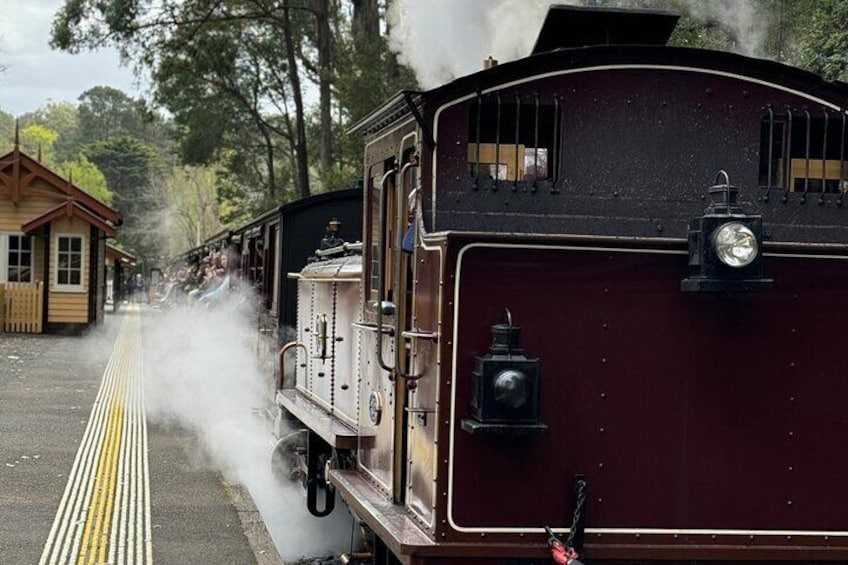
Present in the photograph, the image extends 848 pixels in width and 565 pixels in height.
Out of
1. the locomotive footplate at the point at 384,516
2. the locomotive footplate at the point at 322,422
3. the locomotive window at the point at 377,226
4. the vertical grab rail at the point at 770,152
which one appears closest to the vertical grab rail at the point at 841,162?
the vertical grab rail at the point at 770,152

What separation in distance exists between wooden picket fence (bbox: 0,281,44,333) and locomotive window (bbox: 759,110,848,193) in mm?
27293

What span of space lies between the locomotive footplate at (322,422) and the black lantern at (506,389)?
6.01ft

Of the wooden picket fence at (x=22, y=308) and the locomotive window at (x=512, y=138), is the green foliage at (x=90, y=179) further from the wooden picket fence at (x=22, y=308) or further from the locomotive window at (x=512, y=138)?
the locomotive window at (x=512, y=138)

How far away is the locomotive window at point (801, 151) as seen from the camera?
5316 mm

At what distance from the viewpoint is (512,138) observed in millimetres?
5129

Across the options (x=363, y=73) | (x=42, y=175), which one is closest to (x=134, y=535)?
(x=363, y=73)

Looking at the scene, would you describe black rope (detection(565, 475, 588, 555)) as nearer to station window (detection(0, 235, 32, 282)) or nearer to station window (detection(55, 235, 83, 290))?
station window (detection(55, 235, 83, 290))

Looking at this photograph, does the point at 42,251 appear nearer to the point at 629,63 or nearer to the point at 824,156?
the point at 629,63

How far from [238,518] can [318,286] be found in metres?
1.99

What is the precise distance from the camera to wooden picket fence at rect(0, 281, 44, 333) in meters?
30.0

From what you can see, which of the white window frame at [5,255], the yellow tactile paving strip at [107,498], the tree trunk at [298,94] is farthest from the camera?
the white window frame at [5,255]

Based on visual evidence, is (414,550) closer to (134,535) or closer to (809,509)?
(809,509)

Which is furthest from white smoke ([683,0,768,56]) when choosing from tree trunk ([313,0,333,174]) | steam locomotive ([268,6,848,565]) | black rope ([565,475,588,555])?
tree trunk ([313,0,333,174])

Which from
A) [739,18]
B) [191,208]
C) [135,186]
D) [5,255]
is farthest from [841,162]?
[135,186]
